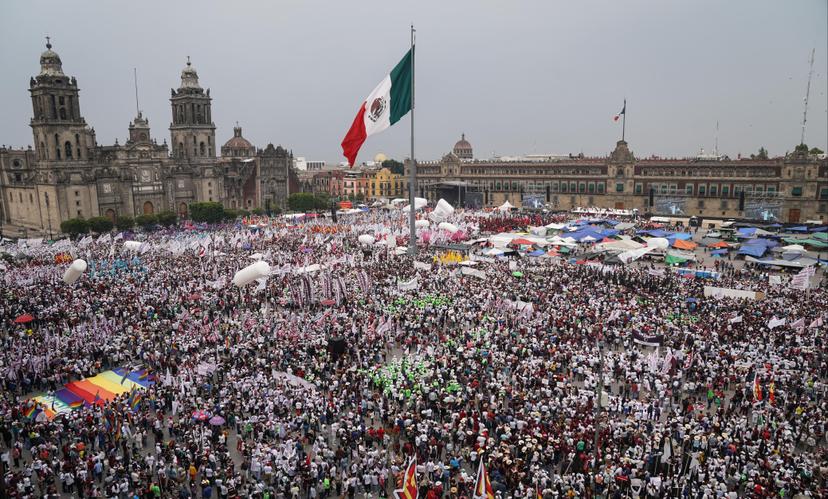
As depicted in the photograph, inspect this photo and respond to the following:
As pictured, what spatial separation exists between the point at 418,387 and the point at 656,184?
70.0 m

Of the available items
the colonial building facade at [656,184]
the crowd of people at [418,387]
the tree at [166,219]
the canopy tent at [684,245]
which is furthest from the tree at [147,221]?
the canopy tent at [684,245]

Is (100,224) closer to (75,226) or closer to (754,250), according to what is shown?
(75,226)

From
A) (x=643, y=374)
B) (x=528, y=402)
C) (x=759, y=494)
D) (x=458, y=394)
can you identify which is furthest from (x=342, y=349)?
(x=759, y=494)

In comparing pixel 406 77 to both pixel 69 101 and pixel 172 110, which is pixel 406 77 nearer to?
pixel 69 101

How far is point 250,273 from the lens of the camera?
2922cm

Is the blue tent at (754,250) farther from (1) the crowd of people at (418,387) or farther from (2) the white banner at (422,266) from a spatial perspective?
(2) the white banner at (422,266)

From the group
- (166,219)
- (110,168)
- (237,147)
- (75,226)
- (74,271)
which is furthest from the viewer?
(237,147)

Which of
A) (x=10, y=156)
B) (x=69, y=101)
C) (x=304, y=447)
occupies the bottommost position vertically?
(x=304, y=447)

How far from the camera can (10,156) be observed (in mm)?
71562

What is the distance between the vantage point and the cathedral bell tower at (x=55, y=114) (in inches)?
2467

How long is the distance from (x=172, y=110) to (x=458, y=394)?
74730 millimetres

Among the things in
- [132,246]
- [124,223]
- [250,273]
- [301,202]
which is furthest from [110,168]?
[250,273]

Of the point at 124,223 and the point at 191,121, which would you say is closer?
the point at 124,223

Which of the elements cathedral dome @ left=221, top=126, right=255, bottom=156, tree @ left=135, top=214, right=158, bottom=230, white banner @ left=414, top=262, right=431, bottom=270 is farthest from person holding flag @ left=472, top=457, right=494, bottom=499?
cathedral dome @ left=221, top=126, right=255, bottom=156
